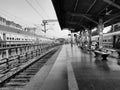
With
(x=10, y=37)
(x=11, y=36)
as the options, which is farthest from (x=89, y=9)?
(x=11, y=36)

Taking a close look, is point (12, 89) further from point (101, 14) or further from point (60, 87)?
point (101, 14)

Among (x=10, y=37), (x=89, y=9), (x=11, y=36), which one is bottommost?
(x=10, y=37)

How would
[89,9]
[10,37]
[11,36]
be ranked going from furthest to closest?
[11,36], [10,37], [89,9]

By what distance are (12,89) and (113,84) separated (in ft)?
11.4

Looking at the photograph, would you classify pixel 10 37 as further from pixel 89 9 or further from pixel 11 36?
pixel 89 9

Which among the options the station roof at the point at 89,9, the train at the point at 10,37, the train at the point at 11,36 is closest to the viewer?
the station roof at the point at 89,9

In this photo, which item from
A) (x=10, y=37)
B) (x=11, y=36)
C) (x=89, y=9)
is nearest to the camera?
(x=89, y=9)

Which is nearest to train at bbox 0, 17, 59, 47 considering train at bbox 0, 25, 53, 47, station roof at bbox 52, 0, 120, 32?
Result: train at bbox 0, 25, 53, 47

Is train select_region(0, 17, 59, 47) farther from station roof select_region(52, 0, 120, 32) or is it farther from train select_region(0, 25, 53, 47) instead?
station roof select_region(52, 0, 120, 32)

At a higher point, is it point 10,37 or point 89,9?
point 89,9

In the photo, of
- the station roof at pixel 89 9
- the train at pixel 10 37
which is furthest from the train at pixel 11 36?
the station roof at pixel 89 9

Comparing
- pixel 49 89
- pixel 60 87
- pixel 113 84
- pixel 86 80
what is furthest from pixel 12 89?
pixel 113 84

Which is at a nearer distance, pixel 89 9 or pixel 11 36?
pixel 89 9

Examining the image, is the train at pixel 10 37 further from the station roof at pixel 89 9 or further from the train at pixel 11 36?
the station roof at pixel 89 9
